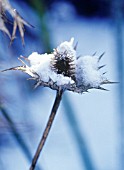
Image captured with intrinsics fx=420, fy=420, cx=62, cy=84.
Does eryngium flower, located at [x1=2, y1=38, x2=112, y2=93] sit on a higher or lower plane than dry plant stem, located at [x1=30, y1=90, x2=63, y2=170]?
higher

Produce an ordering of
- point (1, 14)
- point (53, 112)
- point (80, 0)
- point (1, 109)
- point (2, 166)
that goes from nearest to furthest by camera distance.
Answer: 1. point (53, 112)
2. point (1, 14)
3. point (1, 109)
4. point (2, 166)
5. point (80, 0)

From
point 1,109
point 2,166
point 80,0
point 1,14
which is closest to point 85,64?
point 1,14

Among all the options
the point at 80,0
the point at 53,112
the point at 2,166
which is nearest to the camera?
the point at 53,112

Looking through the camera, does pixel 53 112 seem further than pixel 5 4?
No

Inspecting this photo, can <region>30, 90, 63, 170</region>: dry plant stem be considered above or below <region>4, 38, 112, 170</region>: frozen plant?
below

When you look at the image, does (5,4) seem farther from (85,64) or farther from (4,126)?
(4,126)

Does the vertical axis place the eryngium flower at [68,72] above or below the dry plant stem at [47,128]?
above

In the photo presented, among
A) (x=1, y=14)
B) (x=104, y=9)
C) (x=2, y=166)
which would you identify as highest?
(x=104, y=9)

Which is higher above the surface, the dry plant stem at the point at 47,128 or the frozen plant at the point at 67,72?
the frozen plant at the point at 67,72
